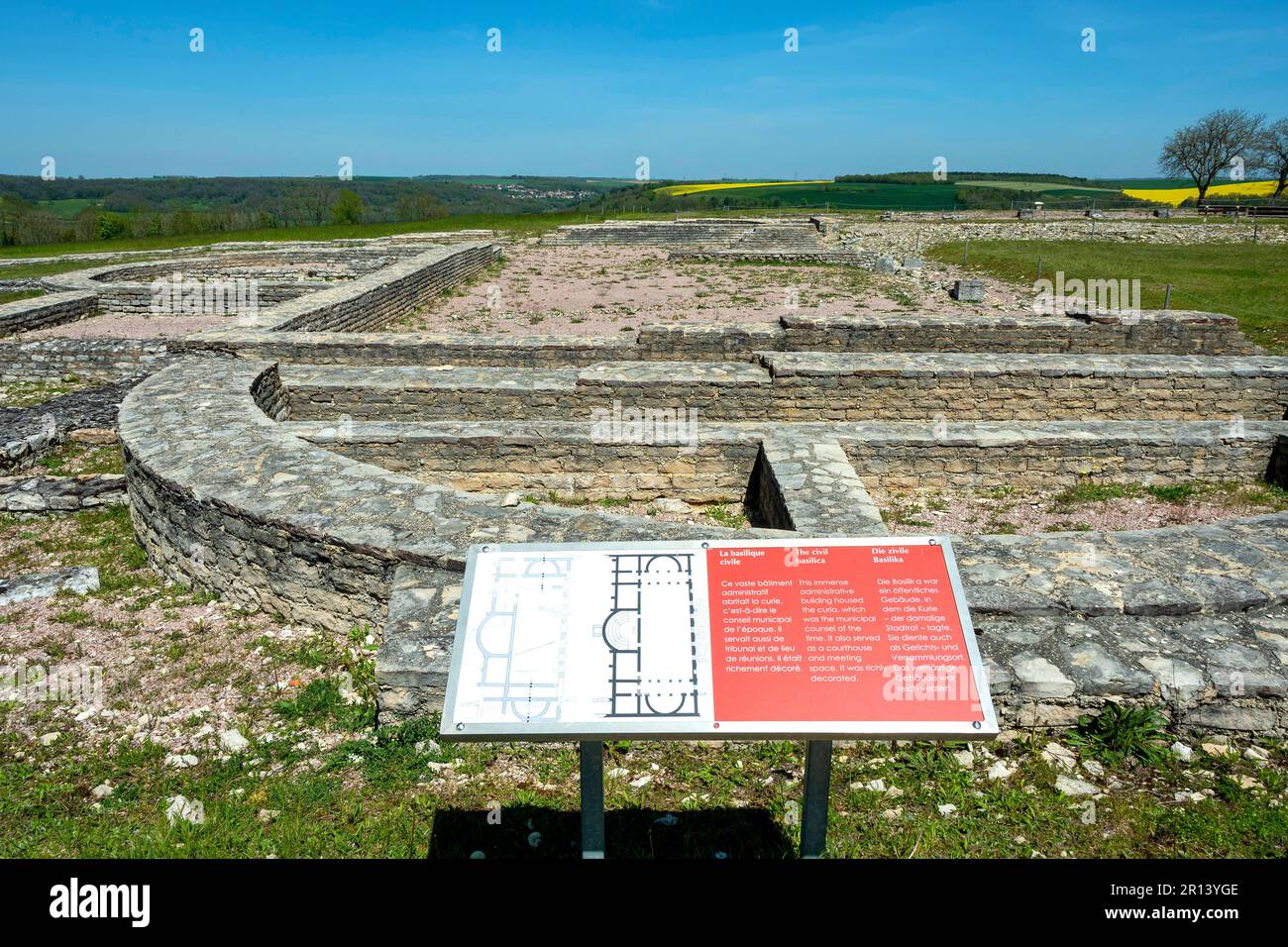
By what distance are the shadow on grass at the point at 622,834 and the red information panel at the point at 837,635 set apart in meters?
1.11

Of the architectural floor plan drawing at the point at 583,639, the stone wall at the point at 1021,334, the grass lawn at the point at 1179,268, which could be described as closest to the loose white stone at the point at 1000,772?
the architectural floor plan drawing at the point at 583,639

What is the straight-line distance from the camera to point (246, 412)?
6719mm

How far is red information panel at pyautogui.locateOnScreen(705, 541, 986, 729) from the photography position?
212cm

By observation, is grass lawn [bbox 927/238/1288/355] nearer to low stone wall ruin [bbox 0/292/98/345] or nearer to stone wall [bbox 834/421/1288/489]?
stone wall [bbox 834/421/1288/489]

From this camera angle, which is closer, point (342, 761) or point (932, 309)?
point (342, 761)

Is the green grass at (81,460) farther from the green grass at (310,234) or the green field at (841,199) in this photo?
the green field at (841,199)

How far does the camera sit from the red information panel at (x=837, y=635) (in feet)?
6.94

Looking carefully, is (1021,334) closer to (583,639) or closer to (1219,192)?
(583,639)

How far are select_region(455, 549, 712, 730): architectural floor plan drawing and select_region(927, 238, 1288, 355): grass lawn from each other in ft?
42.8

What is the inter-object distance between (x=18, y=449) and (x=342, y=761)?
20.4 feet

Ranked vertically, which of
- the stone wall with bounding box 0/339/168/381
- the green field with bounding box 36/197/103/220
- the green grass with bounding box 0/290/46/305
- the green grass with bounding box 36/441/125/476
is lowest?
the green grass with bounding box 36/441/125/476

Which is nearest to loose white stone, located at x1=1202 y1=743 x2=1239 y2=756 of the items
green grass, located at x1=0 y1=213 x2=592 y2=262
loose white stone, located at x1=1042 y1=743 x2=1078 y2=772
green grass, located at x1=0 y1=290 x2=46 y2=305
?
loose white stone, located at x1=1042 y1=743 x2=1078 y2=772
